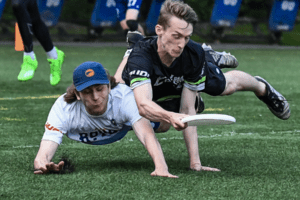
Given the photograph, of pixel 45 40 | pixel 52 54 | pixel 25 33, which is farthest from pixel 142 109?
pixel 52 54

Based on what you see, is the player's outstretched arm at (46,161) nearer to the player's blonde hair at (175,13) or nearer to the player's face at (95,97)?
the player's face at (95,97)

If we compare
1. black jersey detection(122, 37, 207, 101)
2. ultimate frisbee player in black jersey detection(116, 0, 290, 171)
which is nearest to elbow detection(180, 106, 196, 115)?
ultimate frisbee player in black jersey detection(116, 0, 290, 171)

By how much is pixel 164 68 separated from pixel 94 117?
56 centimetres

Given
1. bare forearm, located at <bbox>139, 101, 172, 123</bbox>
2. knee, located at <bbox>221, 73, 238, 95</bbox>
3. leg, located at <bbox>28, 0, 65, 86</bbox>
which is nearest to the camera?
bare forearm, located at <bbox>139, 101, 172, 123</bbox>

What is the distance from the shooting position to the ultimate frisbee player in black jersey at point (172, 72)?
340 centimetres

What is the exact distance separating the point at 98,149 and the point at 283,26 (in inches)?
711

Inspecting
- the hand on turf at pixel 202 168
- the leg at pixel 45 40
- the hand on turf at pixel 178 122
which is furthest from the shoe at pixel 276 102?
the leg at pixel 45 40

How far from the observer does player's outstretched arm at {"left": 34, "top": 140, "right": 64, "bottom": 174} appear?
334 cm

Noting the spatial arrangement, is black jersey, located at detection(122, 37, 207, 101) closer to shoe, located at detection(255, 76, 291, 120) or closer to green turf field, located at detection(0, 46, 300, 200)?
green turf field, located at detection(0, 46, 300, 200)

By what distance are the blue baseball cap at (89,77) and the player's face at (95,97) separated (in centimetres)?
5

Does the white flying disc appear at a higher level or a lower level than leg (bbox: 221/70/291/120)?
higher

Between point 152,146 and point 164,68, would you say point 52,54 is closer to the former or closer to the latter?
point 164,68

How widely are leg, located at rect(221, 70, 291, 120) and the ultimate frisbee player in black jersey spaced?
11.4 inches

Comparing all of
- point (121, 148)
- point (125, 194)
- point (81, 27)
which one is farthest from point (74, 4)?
point (125, 194)
